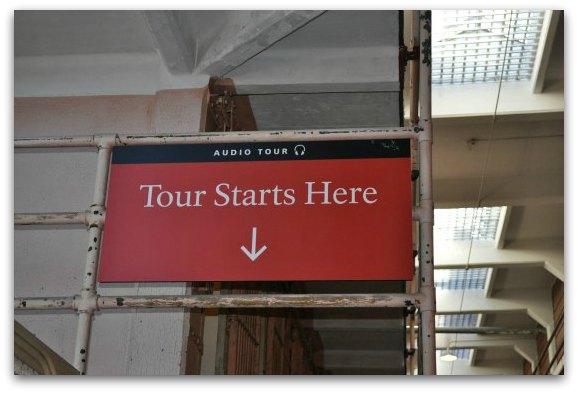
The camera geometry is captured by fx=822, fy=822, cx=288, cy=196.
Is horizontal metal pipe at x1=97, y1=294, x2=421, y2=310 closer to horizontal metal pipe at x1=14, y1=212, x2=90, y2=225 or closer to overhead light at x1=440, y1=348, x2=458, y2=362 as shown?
horizontal metal pipe at x1=14, y1=212, x2=90, y2=225

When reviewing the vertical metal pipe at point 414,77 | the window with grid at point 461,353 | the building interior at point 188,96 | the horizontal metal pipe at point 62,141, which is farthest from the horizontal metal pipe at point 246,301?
the window with grid at point 461,353

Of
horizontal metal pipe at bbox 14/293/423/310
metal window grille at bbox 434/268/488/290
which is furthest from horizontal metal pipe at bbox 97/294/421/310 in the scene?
metal window grille at bbox 434/268/488/290

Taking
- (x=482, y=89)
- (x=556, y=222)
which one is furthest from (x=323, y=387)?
(x=556, y=222)

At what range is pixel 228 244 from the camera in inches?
133

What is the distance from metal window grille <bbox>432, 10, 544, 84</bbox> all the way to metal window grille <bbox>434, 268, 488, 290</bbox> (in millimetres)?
4770

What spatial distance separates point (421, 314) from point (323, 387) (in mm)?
629

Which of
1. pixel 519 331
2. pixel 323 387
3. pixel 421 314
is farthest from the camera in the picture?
pixel 519 331

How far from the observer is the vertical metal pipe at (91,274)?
3.26 metres

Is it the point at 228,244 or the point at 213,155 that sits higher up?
the point at 213,155

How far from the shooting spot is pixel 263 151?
3543 millimetres

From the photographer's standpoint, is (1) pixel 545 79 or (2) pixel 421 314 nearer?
(2) pixel 421 314

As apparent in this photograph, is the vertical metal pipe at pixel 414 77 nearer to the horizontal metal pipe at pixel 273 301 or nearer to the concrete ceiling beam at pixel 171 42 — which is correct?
the concrete ceiling beam at pixel 171 42
